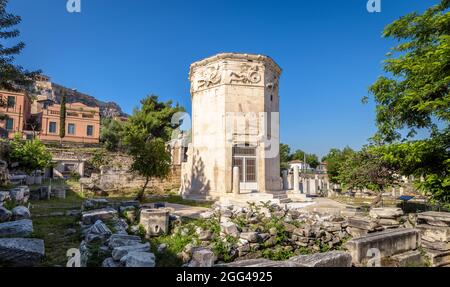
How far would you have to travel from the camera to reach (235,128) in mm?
15820

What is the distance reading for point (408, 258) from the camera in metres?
5.10

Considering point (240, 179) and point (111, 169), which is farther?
point (111, 169)

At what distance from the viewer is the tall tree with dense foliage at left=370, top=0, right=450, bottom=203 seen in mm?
6590

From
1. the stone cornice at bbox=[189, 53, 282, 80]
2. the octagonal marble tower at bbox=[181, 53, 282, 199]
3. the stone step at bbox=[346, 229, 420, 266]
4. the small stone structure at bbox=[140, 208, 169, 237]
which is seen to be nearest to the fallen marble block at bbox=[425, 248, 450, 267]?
the stone step at bbox=[346, 229, 420, 266]

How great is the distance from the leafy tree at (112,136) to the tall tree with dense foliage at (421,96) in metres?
35.6

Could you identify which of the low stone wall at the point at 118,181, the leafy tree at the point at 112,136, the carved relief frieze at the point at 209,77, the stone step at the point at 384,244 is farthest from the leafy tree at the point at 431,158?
the leafy tree at the point at 112,136

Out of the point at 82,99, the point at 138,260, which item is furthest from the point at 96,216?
the point at 82,99

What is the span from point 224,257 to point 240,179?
9.77 meters

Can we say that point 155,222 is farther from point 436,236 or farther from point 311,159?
point 311,159

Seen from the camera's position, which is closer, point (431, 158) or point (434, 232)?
point (434, 232)

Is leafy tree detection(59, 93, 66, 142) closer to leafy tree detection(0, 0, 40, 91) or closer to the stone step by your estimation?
leafy tree detection(0, 0, 40, 91)

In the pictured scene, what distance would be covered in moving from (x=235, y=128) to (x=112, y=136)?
2948 centimetres
